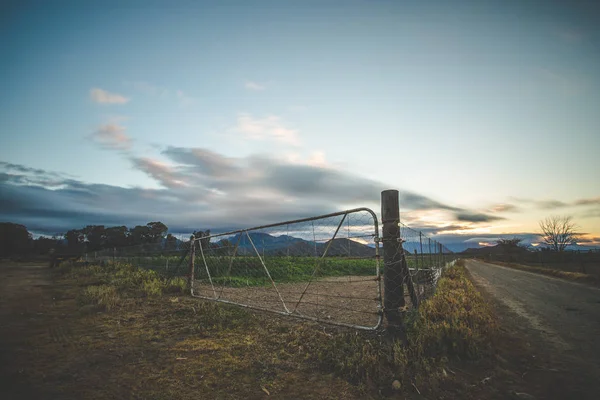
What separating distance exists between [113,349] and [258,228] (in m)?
3.64

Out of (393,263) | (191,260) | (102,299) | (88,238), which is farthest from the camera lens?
(88,238)

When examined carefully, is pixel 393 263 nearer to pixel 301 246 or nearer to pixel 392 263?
pixel 392 263

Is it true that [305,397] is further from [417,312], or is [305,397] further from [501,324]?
[501,324]

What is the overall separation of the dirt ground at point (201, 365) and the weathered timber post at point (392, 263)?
100 centimetres

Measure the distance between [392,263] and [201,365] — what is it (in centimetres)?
326

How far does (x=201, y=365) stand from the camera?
149 inches

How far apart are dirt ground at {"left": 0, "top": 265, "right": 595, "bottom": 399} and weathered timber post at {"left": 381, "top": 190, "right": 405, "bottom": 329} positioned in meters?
1.00

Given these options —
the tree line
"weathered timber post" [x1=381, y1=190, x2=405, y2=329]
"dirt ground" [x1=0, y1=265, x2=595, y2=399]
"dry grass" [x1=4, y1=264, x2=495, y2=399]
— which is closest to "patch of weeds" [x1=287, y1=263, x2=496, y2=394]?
"dry grass" [x1=4, y1=264, x2=495, y2=399]

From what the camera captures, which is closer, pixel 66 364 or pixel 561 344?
pixel 66 364

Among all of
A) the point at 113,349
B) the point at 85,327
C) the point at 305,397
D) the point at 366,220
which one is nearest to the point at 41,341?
the point at 85,327

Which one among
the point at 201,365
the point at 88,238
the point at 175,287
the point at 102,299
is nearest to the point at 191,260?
the point at 175,287

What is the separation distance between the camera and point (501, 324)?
20.7 feet

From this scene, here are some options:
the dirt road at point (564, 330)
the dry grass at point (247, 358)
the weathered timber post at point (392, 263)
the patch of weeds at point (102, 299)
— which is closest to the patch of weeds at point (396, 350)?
the dry grass at point (247, 358)

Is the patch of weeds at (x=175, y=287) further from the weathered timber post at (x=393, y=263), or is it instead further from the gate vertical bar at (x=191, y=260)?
the weathered timber post at (x=393, y=263)
